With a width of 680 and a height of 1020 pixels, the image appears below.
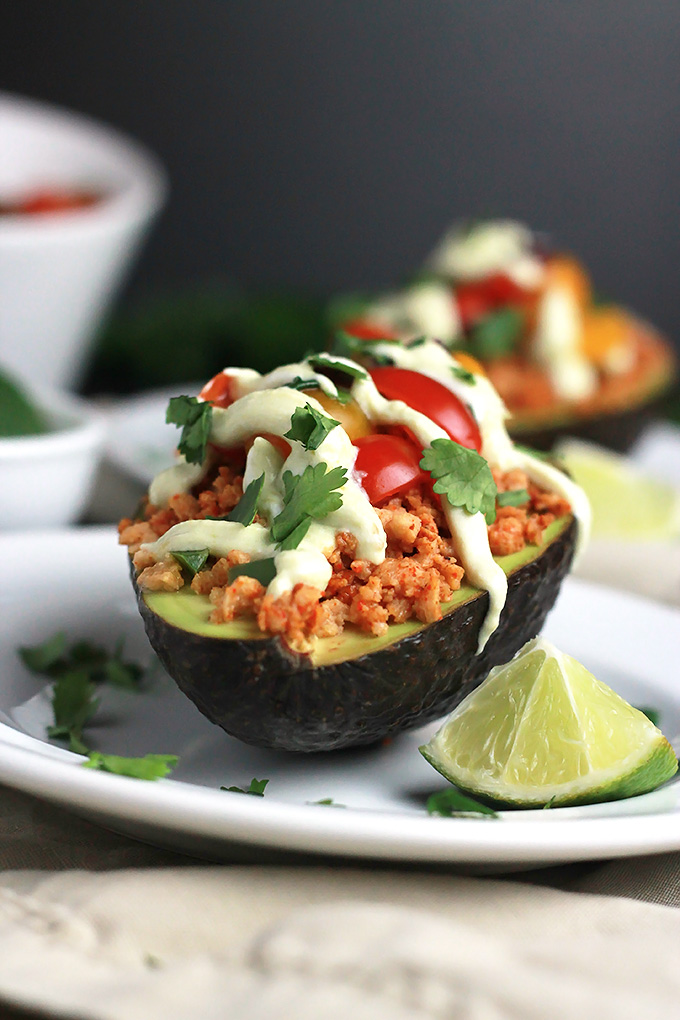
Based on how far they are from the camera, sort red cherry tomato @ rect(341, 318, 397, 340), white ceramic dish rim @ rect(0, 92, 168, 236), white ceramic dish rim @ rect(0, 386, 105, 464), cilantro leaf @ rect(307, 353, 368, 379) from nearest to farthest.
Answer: cilantro leaf @ rect(307, 353, 368, 379) < white ceramic dish rim @ rect(0, 386, 105, 464) < white ceramic dish rim @ rect(0, 92, 168, 236) < red cherry tomato @ rect(341, 318, 397, 340)

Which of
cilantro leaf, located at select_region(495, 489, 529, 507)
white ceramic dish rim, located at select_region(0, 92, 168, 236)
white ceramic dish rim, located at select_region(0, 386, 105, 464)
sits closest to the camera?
cilantro leaf, located at select_region(495, 489, 529, 507)

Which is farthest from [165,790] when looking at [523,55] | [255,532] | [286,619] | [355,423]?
[523,55]

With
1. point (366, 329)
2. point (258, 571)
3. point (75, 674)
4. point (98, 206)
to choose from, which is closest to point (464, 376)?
point (258, 571)

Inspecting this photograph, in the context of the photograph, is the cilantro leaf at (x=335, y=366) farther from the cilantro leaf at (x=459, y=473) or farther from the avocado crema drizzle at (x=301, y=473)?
the cilantro leaf at (x=459, y=473)

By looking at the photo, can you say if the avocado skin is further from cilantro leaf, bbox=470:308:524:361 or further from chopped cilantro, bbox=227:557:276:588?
cilantro leaf, bbox=470:308:524:361

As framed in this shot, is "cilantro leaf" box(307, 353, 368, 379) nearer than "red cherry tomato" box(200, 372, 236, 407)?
Yes

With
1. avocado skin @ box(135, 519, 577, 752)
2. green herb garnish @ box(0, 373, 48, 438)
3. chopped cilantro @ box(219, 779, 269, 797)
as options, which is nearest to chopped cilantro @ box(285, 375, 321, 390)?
avocado skin @ box(135, 519, 577, 752)
